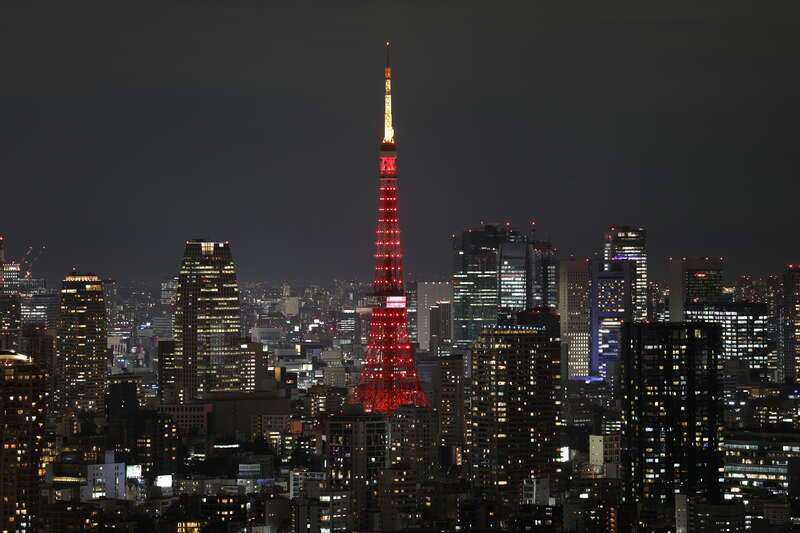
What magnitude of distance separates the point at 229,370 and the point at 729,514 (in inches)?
799

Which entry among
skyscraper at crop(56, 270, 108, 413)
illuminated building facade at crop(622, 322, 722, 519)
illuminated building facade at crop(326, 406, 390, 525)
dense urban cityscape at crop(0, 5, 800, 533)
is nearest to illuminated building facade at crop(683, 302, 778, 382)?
dense urban cityscape at crop(0, 5, 800, 533)

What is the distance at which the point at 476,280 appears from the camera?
163 ft

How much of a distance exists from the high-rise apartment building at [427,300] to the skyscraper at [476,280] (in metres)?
0.21

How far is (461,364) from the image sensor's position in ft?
134

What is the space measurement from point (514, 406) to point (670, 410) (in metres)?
4.01

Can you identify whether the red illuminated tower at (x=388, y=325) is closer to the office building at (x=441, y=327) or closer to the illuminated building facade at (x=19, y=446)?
the office building at (x=441, y=327)

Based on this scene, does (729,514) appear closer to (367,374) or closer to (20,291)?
(367,374)

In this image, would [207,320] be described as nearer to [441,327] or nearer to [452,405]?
[441,327]

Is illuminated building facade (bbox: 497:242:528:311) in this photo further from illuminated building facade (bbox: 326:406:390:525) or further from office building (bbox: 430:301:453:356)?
illuminated building facade (bbox: 326:406:390:525)

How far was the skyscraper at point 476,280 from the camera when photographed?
4781 cm

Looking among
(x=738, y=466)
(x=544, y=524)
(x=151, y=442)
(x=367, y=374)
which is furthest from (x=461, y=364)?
(x=544, y=524)

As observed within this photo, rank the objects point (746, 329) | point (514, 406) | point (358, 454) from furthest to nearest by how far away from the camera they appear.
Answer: point (746, 329)
point (514, 406)
point (358, 454)

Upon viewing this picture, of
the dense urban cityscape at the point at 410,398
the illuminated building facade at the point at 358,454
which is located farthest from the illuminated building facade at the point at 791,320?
the illuminated building facade at the point at 358,454

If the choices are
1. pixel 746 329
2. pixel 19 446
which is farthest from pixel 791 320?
pixel 19 446
